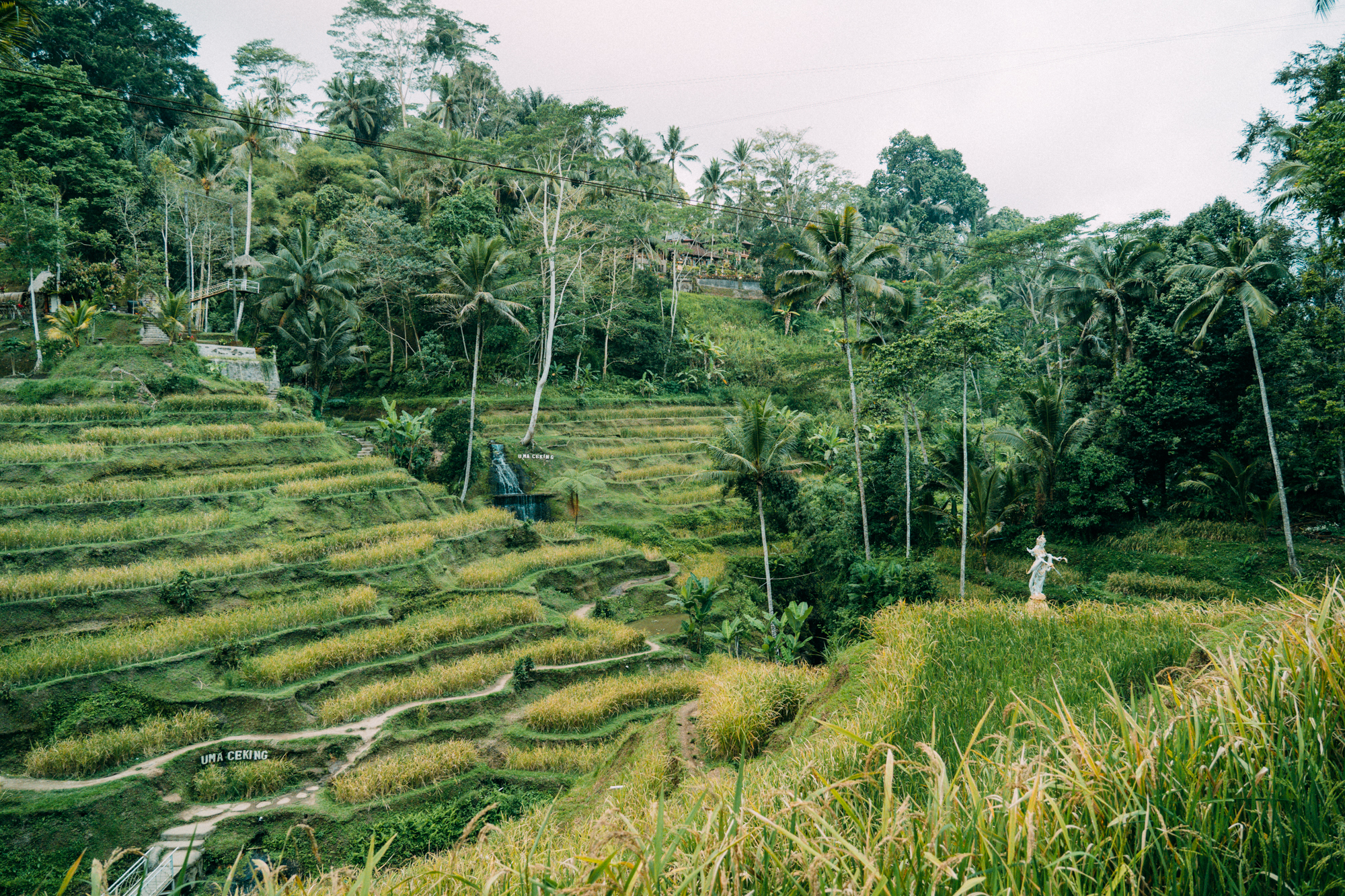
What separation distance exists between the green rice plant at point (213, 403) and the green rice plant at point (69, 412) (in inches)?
22.7

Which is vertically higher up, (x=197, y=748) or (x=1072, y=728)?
(x=1072, y=728)

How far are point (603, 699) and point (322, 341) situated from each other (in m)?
19.5

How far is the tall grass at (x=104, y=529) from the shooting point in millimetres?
11172

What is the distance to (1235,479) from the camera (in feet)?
52.5

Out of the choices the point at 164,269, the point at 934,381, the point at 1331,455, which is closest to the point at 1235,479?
the point at 1331,455

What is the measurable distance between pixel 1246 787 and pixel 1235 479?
1833 centimetres

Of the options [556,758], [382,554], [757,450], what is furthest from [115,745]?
[757,450]

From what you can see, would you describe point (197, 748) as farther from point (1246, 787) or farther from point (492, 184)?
point (492, 184)

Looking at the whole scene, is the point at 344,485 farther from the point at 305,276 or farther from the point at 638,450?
the point at 305,276

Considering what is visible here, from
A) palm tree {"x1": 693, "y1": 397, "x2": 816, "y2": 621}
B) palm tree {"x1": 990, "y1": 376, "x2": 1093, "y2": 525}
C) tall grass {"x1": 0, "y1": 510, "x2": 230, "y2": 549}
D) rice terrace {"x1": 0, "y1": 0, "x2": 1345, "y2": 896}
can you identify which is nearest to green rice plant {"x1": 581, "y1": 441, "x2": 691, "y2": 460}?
rice terrace {"x1": 0, "y1": 0, "x2": 1345, "y2": 896}

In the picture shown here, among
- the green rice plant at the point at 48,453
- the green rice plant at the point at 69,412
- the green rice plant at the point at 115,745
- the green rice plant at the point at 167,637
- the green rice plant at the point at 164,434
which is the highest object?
the green rice plant at the point at 69,412

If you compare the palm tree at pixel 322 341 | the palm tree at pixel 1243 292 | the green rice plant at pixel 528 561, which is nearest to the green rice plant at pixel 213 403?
the palm tree at pixel 322 341

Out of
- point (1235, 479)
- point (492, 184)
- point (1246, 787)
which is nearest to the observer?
point (1246, 787)

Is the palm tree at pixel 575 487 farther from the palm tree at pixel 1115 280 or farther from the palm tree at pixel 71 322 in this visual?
the palm tree at pixel 1115 280
